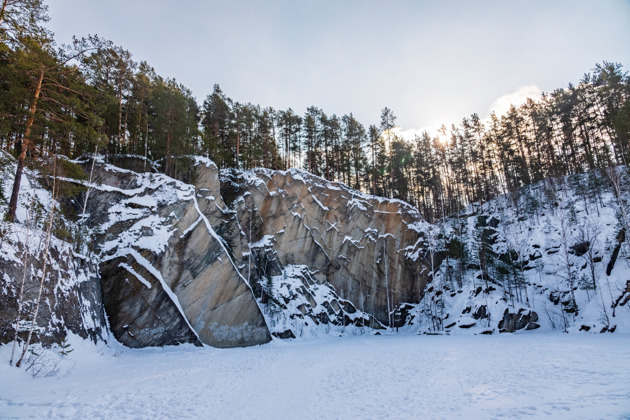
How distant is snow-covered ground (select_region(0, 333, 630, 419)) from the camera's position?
6.60 meters

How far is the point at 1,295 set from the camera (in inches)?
420

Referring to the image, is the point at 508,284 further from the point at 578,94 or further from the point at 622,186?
the point at 578,94

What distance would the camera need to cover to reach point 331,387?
9.48m

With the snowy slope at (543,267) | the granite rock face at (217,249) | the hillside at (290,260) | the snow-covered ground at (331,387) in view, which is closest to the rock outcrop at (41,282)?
the hillside at (290,260)

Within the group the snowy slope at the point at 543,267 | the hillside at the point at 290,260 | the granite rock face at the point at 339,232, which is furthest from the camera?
the granite rock face at the point at 339,232

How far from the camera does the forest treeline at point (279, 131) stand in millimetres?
13867

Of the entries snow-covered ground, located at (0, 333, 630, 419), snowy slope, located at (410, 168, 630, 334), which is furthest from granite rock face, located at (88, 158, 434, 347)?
snowy slope, located at (410, 168, 630, 334)

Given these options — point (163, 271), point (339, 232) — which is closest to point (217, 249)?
point (163, 271)

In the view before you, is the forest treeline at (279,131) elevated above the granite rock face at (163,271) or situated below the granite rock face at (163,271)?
above

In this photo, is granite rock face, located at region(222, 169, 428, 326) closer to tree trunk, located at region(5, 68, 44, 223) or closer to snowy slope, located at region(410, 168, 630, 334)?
snowy slope, located at region(410, 168, 630, 334)

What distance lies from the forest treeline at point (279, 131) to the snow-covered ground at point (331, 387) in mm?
10473

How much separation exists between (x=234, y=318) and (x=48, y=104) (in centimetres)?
1696

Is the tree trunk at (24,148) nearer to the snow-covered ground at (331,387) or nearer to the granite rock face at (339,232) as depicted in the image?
the snow-covered ground at (331,387)

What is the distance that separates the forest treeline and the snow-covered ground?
1047cm
